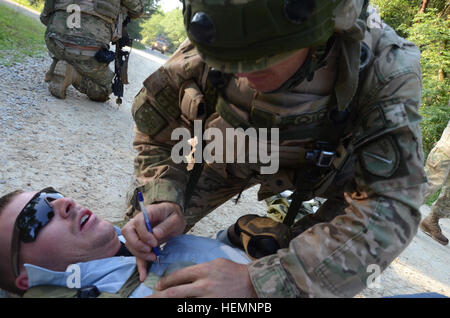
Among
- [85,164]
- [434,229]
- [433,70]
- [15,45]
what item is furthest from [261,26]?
[433,70]

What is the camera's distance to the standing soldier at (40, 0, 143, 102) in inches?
184

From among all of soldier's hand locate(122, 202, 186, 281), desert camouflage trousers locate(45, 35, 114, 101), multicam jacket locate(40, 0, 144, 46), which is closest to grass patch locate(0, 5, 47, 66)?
desert camouflage trousers locate(45, 35, 114, 101)

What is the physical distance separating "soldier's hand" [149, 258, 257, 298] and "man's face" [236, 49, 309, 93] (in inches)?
28.3

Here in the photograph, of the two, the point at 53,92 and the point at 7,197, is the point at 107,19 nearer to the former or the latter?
the point at 53,92

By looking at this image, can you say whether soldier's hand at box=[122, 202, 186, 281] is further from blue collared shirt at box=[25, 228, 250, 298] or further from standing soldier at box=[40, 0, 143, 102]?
standing soldier at box=[40, 0, 143, 102]

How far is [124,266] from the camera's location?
64.1 inches

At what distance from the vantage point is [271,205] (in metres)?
2.57

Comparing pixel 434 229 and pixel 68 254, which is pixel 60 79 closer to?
pixel 68 254

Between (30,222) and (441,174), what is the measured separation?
4.24m

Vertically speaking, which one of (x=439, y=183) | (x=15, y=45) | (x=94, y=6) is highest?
(x=94, y=6)

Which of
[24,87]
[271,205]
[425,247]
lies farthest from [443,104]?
[24,87]

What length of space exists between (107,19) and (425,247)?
200 inches

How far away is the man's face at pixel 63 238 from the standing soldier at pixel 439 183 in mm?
3729

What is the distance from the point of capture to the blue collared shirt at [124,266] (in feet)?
4.93
